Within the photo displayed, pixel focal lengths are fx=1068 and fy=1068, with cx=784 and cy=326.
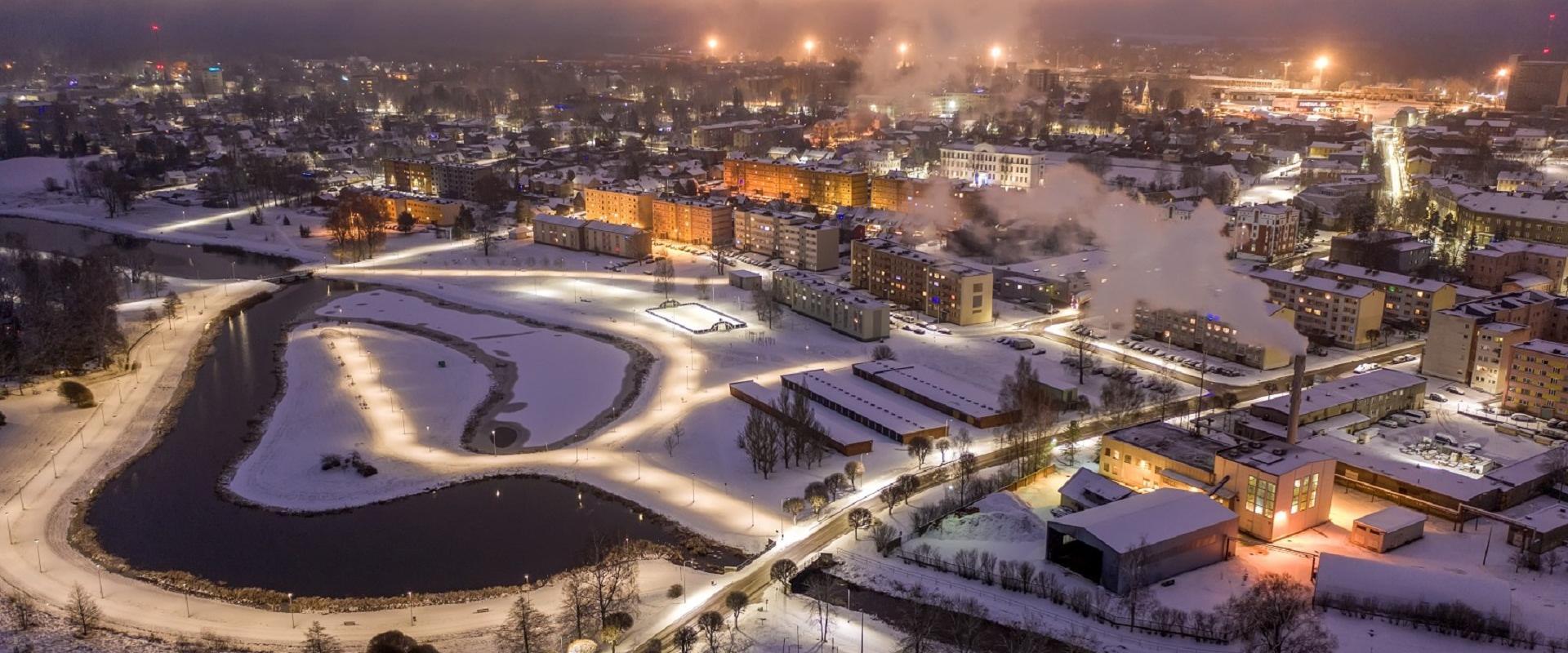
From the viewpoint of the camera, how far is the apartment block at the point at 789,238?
17656 mm

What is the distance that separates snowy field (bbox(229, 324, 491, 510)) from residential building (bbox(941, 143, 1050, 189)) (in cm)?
1293

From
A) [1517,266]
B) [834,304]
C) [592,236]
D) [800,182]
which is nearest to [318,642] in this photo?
[834,304]

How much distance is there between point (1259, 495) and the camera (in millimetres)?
8086

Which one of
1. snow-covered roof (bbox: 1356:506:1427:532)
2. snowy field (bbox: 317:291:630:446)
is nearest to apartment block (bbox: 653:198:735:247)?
snowy field (bbox: 317:291:630:446)

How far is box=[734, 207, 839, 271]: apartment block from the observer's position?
17656 millimetres

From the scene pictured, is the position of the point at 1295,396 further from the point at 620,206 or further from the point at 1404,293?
the point at 620,206

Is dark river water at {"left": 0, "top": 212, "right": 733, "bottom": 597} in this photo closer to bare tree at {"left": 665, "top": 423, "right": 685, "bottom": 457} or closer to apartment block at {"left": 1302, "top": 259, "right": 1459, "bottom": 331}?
bare tree at {"left": 665, "top": 423, "right": 685, "bottom": 457}

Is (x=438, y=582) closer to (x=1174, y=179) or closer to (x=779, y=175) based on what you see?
(x=779, y=175)

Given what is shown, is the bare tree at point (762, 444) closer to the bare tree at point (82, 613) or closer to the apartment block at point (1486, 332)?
the bare tree at point (82, 613)

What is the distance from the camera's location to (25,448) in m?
10.3

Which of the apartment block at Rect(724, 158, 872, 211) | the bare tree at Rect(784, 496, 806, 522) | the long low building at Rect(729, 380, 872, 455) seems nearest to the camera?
the bare tree at Rect(784, 496, 806, 522)

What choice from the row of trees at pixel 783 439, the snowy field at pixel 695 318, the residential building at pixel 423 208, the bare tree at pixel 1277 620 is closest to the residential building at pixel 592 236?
the residential building at pixel 423 208

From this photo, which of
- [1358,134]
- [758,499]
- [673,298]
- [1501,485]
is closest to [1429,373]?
[1501,485]

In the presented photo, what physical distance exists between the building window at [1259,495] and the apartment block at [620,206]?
14.3 m
